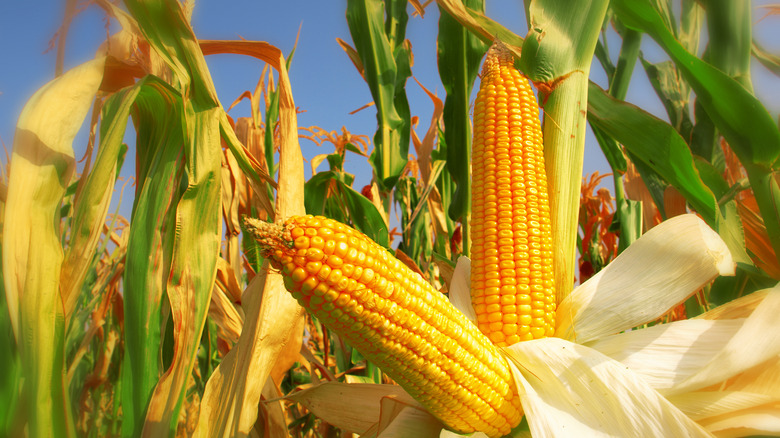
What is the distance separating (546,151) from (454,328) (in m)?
0.72

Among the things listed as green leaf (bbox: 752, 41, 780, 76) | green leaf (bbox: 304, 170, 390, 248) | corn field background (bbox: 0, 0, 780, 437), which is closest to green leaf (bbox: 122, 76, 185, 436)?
corn field background (bbox: 0, 0, 780, 437)

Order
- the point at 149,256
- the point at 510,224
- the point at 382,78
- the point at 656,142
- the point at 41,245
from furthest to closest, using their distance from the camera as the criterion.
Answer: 1. the point at 382,78
2. the point at 656,142
3. the point at 510,224
4. the point at 149,256
5. the point at 41,245

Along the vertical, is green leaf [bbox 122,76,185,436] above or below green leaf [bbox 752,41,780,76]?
below

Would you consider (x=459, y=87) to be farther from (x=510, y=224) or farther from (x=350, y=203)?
(x=510, y=224)

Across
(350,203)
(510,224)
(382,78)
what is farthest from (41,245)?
(382,78)

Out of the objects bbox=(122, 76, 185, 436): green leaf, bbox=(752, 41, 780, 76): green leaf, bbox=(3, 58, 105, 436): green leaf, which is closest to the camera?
bbox=(3, 58, 105, 436): green leaf

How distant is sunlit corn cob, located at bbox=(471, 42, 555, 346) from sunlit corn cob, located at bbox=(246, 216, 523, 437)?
14 cm

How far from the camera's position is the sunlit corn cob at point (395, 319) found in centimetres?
89

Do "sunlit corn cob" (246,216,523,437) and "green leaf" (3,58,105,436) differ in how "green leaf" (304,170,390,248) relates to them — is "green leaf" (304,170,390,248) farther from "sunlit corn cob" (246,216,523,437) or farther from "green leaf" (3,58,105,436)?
"green leaf" (3,58,105,436)

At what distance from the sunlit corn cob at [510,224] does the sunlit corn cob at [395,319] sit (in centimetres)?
14

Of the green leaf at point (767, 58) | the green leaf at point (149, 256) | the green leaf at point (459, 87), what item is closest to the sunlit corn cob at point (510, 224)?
the green leaf at point (149, 256)

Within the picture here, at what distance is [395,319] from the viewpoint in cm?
100

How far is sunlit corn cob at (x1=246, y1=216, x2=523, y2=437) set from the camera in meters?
0.89

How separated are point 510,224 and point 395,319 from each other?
50 centimetres
